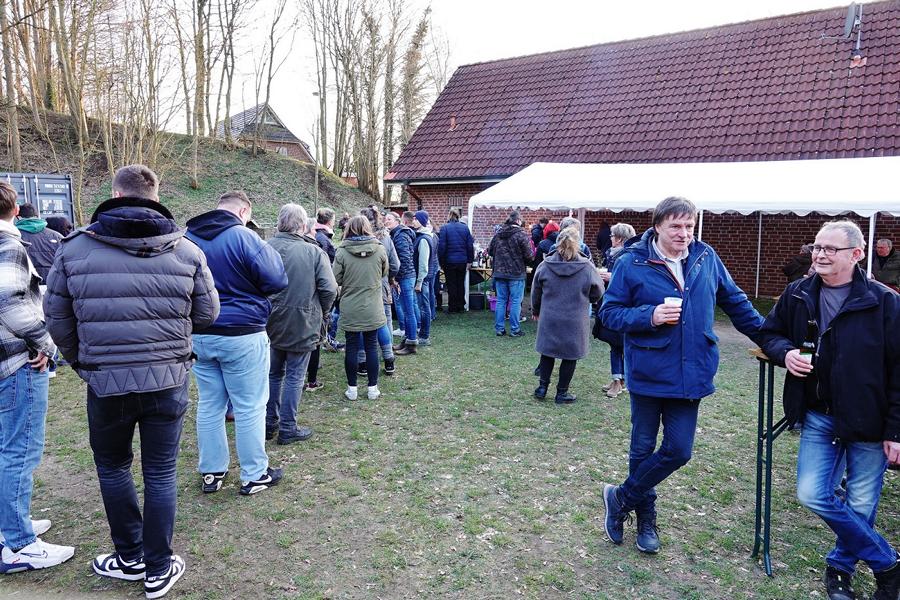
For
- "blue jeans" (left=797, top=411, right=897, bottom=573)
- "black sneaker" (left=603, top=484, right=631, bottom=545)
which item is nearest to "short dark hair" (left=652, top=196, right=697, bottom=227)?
"blue jeans" (left=797, top=411, right=897, bottom=573)

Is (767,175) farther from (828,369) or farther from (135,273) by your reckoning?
(135,273)

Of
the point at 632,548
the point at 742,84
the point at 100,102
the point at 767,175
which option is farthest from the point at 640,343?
the point at 100,102

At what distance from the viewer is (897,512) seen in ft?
12.9

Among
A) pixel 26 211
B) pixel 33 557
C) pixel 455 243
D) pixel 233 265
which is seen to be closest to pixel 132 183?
pixel 233 265

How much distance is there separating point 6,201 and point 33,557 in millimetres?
1781

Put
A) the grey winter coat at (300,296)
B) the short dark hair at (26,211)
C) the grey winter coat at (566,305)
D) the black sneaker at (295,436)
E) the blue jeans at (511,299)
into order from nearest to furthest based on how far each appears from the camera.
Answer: the grey winter coat at (300,296), the black sneaker at (295,436), the grey winter coat at (566,305), the short dark hair at (26,211), the blue jeans at (511,299)

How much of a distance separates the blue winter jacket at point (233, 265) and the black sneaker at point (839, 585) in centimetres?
331

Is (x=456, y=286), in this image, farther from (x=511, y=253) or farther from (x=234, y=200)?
(x=234, y=200)

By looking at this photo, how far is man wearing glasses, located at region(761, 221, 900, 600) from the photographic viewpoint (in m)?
2.67

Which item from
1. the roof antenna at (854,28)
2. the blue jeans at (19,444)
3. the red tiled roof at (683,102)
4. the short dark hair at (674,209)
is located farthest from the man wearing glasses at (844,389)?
the roof antenna at (854,28)

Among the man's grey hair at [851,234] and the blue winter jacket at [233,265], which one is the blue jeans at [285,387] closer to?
the blue winter jacket at [233,265]

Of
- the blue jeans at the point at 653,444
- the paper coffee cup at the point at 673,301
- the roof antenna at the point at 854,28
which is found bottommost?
the blue jeans at the point at 653,444

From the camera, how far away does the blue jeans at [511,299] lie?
945 cm

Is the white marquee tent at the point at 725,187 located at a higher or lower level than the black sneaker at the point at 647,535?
higher
